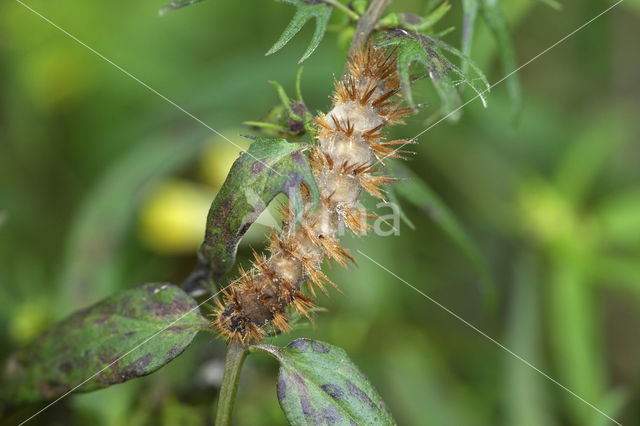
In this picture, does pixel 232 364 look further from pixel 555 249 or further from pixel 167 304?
pixel 555 249

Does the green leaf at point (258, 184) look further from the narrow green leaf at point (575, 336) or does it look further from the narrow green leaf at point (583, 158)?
the narrow green leaf at point (583, 158)

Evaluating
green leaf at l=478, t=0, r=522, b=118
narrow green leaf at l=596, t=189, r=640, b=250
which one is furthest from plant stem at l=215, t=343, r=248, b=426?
narrow green leaf at l=596, t=189, r=640, b=250

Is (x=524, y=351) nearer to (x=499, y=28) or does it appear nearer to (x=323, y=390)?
(x=499, y=28)

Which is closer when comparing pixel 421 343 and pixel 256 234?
pixel 421 343

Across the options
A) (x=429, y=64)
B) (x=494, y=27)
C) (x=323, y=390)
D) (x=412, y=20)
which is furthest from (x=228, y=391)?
(x=494, y=27)

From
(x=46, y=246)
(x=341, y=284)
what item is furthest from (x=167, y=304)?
(x=46, y=246)

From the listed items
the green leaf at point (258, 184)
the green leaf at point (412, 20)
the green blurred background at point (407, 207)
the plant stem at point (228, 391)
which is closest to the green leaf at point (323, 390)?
the plant stem at point (228, 391)
